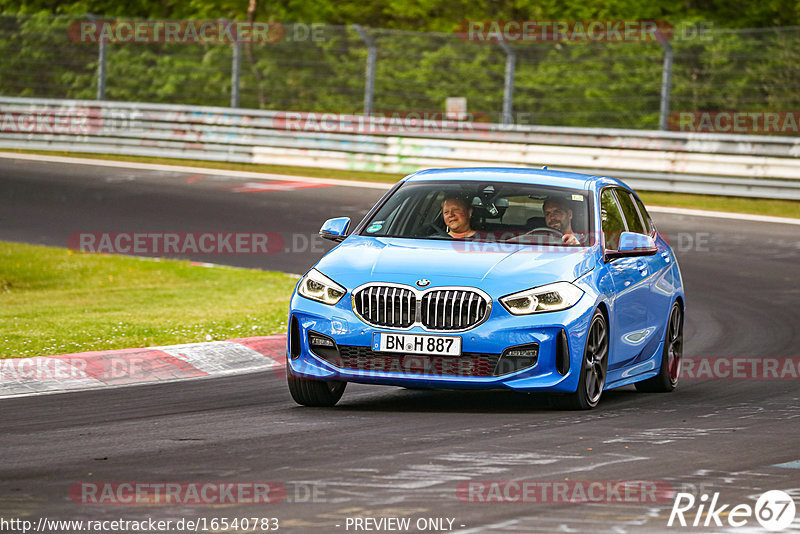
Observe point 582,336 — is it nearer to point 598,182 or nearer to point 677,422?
point 677,422

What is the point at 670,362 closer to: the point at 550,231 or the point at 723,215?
the point at 550,231

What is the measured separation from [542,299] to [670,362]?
2369 mm

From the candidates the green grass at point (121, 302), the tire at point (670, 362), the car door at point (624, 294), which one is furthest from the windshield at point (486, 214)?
the green grass at point (121, 302)

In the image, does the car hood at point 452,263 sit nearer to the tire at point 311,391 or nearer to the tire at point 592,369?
the tire at point 592,369

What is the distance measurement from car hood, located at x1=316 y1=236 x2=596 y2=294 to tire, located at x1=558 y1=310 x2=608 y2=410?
1.24ft

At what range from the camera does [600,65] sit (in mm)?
27469

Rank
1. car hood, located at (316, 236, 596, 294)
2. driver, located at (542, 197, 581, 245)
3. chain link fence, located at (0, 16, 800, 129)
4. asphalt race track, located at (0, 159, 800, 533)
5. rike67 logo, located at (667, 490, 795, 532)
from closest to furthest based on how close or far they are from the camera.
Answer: rike67 logo, located at (667, 490, 795, 532) → asphalt race track, located at (0, 159, 800, 533) → car hood, located at (316, 236, 596, 294) → driver, located at (542, 197, 581, 245) → chain link fence, located at (0, 16, 800, 129)

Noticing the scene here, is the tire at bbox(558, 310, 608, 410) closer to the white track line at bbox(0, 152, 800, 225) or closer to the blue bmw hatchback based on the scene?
the blue bmw hatchback

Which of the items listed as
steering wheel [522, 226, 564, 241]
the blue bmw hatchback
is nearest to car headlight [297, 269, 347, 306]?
the blue bmw hatchback

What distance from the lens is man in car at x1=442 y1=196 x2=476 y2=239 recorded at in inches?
384

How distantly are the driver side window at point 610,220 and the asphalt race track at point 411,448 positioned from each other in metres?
1.11

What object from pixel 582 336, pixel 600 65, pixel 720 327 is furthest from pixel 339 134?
pixel 582 336

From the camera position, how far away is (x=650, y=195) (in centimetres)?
2533

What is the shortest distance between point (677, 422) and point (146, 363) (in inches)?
165
